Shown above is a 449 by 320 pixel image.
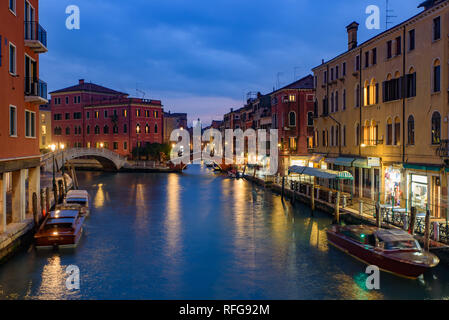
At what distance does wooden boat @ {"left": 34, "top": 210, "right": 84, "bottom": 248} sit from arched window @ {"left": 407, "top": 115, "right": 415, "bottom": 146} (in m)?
16.3

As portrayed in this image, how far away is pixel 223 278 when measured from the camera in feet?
50.1

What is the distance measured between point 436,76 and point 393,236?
8398 mm

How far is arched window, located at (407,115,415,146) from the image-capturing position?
2105 cm

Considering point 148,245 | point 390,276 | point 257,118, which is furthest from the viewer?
point 257,118

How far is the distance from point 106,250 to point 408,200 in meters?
14.0

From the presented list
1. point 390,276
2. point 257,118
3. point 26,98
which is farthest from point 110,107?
point 390,276

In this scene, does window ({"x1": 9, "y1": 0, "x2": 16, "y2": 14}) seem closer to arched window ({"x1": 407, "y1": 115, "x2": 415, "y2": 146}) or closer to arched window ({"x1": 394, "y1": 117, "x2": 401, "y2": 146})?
arched window ({"x1": 407, "y1": 115, "x2": 415, "y2": 146})

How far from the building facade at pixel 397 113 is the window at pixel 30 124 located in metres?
16.4

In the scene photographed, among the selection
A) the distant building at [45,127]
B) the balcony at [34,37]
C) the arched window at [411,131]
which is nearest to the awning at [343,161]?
the arched window at [411,131]

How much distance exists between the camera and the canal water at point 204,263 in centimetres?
1379

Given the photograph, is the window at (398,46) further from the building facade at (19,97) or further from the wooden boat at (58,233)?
the wooden boat at (58,233)

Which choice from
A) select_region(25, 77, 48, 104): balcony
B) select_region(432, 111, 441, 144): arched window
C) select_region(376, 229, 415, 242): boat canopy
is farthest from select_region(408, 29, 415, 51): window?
select_region(25, 77, 48, 104): balcony

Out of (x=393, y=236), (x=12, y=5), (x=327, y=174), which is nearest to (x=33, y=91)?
(x=12, y=5)
